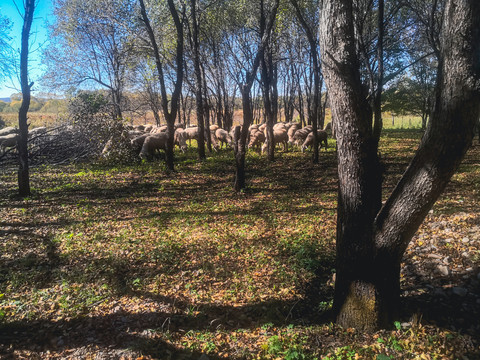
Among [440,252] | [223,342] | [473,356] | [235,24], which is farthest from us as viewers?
[235,24]

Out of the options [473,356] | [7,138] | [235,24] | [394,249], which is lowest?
[473,356]

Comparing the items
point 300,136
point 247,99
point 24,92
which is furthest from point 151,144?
point 300,136

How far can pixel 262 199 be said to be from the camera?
997 centimetres

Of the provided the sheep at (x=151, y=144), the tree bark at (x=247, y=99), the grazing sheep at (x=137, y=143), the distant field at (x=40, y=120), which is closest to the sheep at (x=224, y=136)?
the sheep at (x=151, y=144)

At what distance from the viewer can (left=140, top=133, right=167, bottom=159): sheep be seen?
56.4ft

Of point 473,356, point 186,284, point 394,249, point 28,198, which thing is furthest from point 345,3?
point 28,198

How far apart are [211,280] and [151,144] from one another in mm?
13507

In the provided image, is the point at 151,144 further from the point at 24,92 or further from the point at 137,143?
the point at 24,92

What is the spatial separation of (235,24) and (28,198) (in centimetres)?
1979

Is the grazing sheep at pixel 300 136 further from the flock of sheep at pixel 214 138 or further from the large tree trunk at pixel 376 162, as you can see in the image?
the large tree trunk at pixel 376 162

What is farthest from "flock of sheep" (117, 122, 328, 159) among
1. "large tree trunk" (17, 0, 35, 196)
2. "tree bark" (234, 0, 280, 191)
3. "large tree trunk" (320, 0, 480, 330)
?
"large tree trunk" (320, 0, 480, 330)

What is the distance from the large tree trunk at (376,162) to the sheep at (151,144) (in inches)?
593

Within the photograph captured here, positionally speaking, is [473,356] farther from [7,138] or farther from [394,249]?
[7,138]

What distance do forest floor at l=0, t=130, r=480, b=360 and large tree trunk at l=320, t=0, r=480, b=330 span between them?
1.63ft
